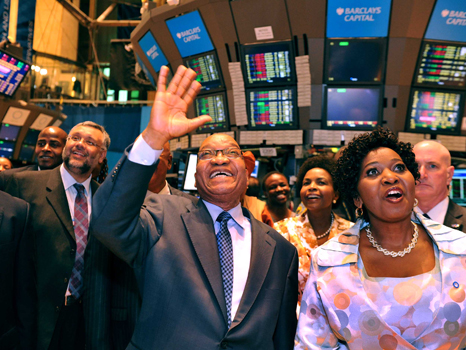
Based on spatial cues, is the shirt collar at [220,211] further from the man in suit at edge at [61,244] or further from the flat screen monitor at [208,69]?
the flat screen monitor at [208,69]

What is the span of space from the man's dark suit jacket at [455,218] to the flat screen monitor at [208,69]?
4.09 metres

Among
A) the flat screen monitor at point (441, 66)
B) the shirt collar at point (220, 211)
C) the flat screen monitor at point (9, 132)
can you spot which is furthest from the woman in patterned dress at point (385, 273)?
the flat screen monitor at point (9, 132)

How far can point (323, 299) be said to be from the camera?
165 cm

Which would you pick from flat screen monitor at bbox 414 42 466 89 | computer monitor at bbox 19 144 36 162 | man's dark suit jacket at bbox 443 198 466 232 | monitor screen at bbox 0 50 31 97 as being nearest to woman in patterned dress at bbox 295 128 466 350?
man's dark suit jacket at bbox 443 198 466 232

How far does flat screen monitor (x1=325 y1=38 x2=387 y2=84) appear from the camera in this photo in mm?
5398

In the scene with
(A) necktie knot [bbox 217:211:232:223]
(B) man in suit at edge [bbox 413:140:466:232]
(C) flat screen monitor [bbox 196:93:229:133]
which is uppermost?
(C) flat screen monitor [bbox 196:93:229:133]

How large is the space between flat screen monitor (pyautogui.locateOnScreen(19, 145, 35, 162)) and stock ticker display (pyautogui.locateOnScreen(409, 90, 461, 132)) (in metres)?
7.86

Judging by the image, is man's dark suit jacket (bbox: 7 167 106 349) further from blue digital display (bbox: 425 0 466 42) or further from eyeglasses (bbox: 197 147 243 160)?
blue digital display (bbox: 425 0 466 42)

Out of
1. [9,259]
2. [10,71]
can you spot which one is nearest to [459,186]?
[9,259]

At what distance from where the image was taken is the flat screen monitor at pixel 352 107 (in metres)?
5.54

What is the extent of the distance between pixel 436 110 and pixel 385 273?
457 cm

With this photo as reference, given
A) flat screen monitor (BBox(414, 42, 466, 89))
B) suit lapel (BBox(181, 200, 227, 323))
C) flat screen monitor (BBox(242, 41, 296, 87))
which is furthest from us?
flat screen monitor (BBox(242, 41, 296, 87))

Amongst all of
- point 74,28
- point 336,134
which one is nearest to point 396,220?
point 336,134

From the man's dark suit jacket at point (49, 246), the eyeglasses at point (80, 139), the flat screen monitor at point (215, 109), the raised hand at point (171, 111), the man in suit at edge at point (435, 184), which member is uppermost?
the flat screen monitor at point (215, 109)
